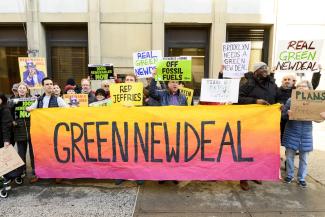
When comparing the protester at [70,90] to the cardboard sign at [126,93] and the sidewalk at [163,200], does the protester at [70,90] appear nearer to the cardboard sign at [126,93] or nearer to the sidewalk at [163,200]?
the cardboard sign at [126,93]

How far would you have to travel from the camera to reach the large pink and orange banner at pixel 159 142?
4.58 meters

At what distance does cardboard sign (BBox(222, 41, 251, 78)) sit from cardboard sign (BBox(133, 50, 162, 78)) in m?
1.30

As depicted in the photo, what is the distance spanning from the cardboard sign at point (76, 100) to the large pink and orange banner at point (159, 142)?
A: 0.93 metres

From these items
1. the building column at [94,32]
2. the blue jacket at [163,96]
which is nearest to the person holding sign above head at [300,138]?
the blue jacket at [163,96]

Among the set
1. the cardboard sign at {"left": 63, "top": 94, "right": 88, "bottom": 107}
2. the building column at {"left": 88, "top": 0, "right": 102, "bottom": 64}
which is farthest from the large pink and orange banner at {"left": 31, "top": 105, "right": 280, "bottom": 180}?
the building column at {"left": 88, "top": 0, "right": 102, "bottom": 64}

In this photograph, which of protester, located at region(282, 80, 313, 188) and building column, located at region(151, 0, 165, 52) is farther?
building column, located at region(151, 0, 165, 52)

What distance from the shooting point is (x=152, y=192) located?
467 centimetres

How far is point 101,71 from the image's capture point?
7512 mm

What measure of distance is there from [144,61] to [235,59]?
69.6 inches

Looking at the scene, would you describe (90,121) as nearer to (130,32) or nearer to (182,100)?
(182,100)

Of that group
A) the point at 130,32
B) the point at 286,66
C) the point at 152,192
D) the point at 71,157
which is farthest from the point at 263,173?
the point at 130,32

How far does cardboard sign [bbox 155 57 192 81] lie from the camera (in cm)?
546

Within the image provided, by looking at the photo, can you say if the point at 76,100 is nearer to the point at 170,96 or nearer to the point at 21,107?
the point at 21,107

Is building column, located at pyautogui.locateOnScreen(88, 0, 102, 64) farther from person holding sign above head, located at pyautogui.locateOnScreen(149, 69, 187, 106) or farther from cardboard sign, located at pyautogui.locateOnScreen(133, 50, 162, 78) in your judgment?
person holding sign above head, located at pyautogui.locateOnScreen(149, 69, 187, 106)
